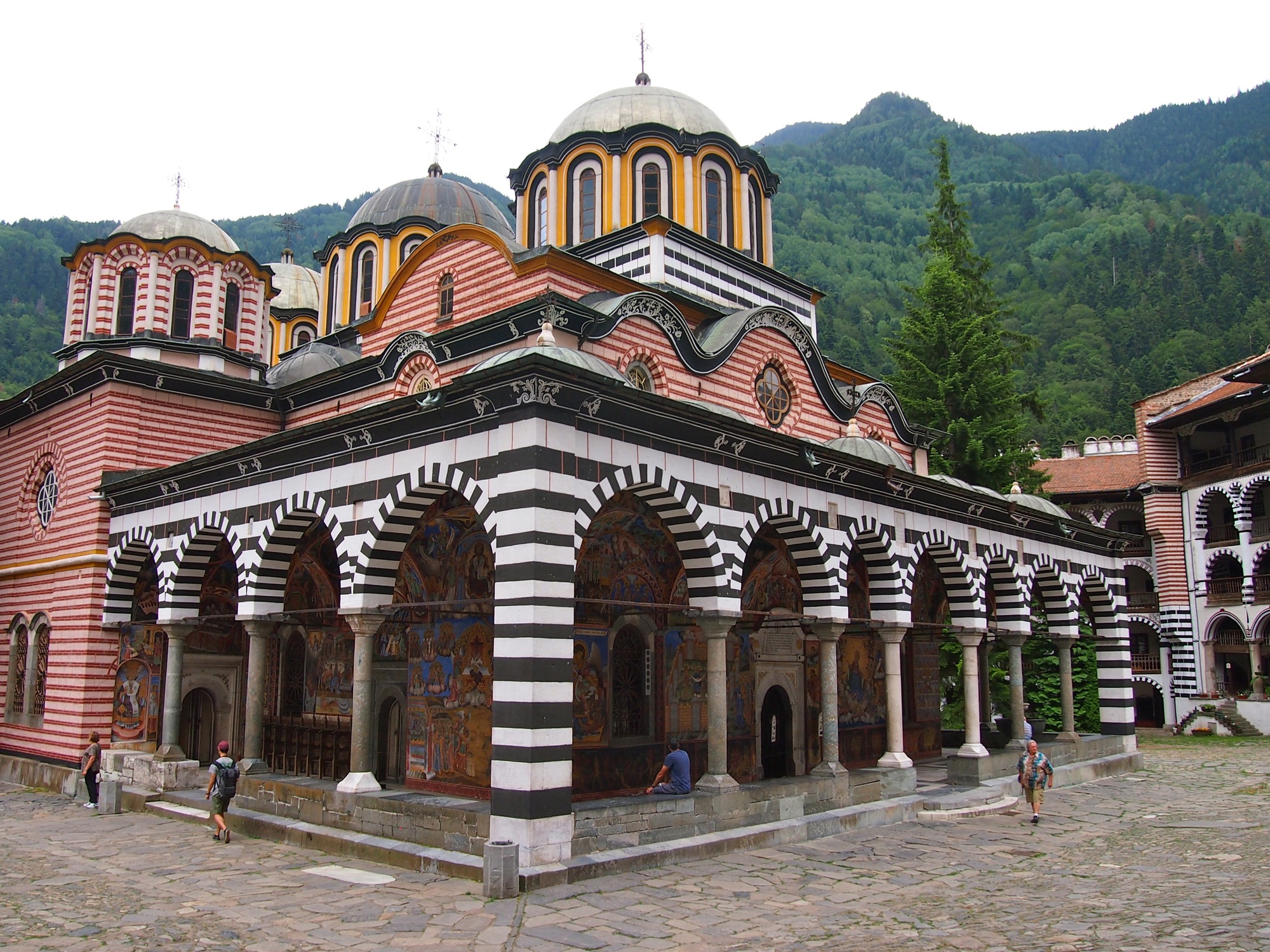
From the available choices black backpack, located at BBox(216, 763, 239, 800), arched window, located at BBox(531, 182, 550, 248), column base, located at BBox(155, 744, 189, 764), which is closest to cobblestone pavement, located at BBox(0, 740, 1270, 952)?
black backpack, located at BBox(216, 763, 239, 800)

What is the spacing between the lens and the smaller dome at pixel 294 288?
29734mm

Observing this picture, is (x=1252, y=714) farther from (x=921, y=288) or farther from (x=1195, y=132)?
(x=1195, y=132)

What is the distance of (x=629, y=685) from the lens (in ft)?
45.0

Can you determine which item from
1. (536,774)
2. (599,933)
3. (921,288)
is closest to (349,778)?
(536,774)

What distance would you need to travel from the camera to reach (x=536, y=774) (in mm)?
9227

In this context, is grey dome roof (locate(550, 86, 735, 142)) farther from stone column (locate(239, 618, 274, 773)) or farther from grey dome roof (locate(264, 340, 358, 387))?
stone column (locate(239, 618, 274, 773))

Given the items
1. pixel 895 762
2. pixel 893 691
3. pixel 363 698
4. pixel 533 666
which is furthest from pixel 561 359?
pixel 895 762

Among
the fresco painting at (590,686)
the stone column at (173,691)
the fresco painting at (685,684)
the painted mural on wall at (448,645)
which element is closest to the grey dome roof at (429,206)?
the painted mural on wall at (448,645)

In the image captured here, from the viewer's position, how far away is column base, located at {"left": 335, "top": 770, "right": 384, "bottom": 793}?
11289mm

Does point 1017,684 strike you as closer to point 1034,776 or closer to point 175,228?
point 1034,776

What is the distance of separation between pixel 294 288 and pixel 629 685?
21.0m

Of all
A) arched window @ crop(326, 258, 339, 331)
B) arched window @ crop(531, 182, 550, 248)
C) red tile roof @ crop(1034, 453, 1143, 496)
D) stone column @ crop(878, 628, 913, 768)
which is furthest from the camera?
red tile roof @ crop(1034, 453, 1143, 496)

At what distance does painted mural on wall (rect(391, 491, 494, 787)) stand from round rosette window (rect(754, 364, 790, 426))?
19.0 feet

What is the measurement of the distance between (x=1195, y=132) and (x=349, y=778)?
138m
